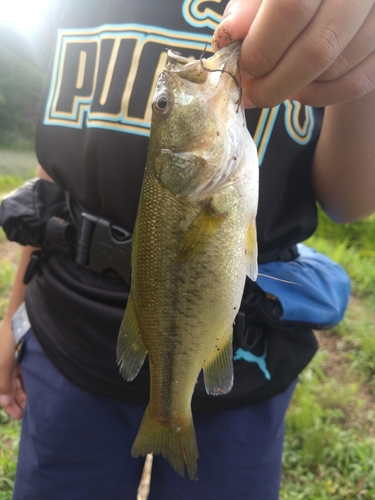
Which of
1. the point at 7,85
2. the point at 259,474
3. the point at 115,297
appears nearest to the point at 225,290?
the point at 115,297

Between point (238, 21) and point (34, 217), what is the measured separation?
1133 millimetres

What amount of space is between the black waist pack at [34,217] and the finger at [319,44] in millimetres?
1019

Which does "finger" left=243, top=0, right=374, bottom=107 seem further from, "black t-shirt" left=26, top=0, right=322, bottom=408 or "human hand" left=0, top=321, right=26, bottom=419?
"human hand" left=0, top=321, right=26, bottom=419

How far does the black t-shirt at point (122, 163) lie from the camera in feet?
4.33

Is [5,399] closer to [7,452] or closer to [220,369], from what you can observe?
[7,452]

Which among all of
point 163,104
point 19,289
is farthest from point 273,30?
point 19,289

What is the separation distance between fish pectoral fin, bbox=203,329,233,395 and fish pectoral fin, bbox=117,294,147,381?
191mm

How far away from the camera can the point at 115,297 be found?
4.47 feet

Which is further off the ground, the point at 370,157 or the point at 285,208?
the point at 370,157

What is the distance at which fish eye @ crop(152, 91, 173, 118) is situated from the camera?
0.93m

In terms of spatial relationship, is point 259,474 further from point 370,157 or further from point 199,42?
point 199,42

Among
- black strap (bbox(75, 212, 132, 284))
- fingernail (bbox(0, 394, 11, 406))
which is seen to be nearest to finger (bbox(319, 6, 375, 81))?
black strap (bbox(75, 212, 132, 284))

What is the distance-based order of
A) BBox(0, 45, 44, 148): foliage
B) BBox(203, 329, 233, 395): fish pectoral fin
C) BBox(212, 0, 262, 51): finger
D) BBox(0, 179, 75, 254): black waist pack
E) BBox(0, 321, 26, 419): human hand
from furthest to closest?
BBox(0, 45, 44, 148): foliage
BBox(0, 321, 26, 419): human hand
BBox(0, 179, 75, 254): black waist pack
BBox(203, 329, 233, 395): fish pectoral fin
BBox(212, 0, 262, 51): finger

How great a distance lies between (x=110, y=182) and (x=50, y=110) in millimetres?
484
